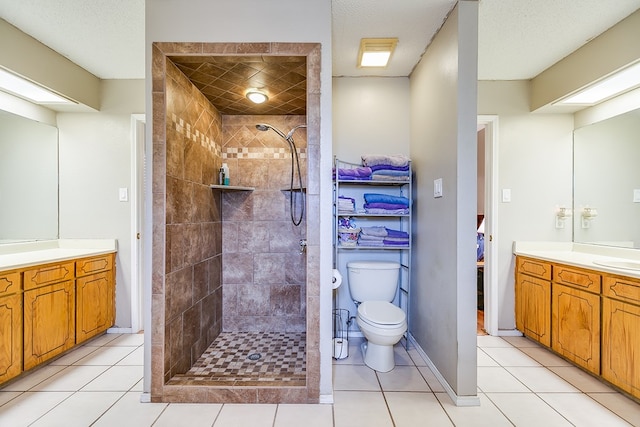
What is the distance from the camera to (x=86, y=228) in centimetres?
281

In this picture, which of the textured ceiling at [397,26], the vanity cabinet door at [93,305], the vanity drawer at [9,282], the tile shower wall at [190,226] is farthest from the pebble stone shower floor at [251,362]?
the textured ceiling at [397,26]

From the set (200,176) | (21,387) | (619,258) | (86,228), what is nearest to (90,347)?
(21,387)

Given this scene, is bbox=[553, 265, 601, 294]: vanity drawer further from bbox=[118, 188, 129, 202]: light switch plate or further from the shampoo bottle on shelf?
bbox=[118, 188, 129, 202]: light switch plate

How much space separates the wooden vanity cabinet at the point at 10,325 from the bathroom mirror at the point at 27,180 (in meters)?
0.70

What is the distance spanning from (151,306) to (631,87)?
12.2 ft

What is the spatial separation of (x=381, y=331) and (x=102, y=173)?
281cm

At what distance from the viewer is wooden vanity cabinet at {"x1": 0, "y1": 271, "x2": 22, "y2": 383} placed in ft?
6.08

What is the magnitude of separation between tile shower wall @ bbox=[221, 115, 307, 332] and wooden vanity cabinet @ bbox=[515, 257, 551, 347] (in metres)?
1.96

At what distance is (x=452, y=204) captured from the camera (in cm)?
189

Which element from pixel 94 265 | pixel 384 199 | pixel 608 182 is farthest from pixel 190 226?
pixel 608 182

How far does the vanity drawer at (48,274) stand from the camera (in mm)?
2023

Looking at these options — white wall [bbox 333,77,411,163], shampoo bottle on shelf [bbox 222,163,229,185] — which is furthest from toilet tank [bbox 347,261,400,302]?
shampoo bottle on shelf [bbox 222,163,229,185]

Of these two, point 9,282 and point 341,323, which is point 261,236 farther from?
point 9,282

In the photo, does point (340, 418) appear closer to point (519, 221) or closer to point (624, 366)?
point (624, 366)
